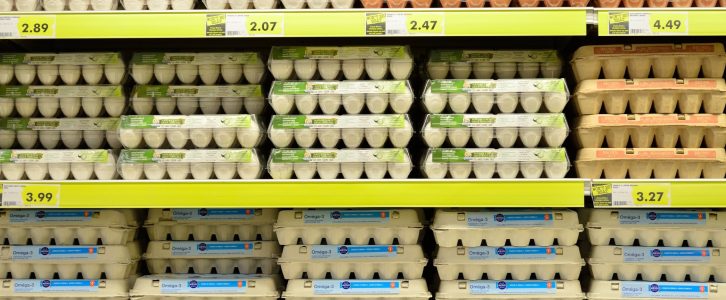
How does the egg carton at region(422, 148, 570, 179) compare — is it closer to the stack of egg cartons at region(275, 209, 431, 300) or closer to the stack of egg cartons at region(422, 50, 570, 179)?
the stack of egg cartons at region(422, 50, 570, 179)

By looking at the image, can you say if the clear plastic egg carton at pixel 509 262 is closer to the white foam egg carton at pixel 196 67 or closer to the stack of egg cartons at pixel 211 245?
the stack of egg cartons at pixel 211 245

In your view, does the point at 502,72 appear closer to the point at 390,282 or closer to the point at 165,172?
the point at 390,282

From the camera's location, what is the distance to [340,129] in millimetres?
1519

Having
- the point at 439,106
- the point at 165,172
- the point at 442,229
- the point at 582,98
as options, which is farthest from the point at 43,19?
the point at 582,98

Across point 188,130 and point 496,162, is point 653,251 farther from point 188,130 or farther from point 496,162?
point 188,130

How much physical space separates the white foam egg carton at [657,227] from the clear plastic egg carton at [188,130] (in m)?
0.94

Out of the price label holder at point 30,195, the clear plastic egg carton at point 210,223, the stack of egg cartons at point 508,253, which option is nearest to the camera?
the price label holder at point 30,195

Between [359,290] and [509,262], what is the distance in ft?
1.31

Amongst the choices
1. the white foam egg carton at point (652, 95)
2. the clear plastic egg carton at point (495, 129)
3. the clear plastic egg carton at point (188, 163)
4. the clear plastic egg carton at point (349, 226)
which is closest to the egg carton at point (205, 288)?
the clear plastic egg carton at point (349, 226)

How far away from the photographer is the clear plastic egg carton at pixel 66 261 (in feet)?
5.13

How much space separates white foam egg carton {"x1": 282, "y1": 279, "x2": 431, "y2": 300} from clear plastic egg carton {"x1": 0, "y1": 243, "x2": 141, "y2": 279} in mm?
462

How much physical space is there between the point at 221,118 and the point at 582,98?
94cm

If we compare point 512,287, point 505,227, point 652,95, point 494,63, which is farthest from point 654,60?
point 512,287

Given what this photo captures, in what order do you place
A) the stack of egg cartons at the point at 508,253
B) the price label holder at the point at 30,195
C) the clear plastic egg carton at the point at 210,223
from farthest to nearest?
the clear plastic egg carton at the point at 210,223, the stack of egg cartons at the point at 508,253, the price label holder at the point at 30,195
